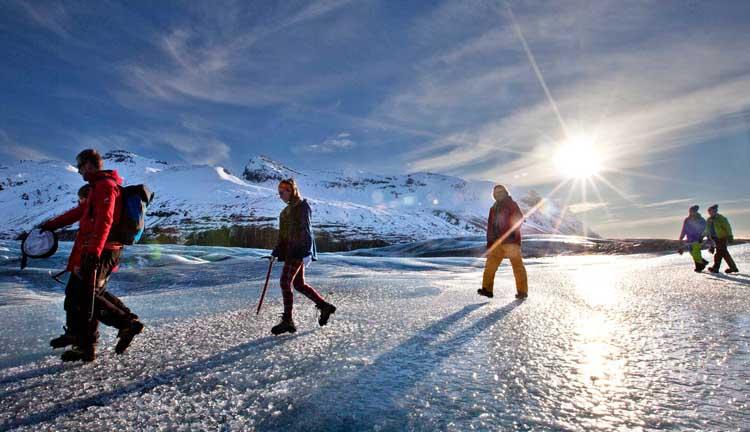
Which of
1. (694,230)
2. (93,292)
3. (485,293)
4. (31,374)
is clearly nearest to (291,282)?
(93,292)

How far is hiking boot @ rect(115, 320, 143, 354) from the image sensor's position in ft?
10.9

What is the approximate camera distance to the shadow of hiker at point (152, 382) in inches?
83.9

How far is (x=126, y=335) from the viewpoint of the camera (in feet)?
11.0

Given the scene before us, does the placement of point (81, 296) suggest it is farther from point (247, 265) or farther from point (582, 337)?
point (247, 265)

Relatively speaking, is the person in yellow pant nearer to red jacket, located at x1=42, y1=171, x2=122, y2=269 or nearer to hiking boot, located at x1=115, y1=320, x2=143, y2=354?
hiking boot, located at x1=115, y1=320, x2=143, y2=354

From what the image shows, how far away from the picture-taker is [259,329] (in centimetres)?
429

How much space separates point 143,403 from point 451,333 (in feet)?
8.49

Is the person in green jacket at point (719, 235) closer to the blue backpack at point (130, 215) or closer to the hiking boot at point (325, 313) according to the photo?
the hiking boot at point (325, 313)

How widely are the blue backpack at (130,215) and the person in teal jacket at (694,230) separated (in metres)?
12.1

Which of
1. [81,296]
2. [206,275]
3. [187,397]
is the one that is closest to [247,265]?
[206,275]

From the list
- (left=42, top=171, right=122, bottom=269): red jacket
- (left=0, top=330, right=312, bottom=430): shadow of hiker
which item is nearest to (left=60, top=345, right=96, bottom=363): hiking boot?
(left=42, top=171, right=122, bottom=269): red jacket

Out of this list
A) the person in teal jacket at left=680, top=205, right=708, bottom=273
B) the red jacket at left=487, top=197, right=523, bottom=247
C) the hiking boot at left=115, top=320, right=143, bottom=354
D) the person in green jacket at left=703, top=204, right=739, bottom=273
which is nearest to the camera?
the hiking boot at left=115, top=320, right=143, bottom=354

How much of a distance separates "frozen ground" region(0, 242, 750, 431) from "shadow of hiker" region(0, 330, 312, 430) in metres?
0.01

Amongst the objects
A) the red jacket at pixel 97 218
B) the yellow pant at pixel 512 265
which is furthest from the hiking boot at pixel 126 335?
the yellow pant at pixel 512 265
